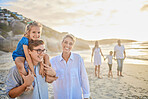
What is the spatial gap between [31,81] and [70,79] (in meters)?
0.99

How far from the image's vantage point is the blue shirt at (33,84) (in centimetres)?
142

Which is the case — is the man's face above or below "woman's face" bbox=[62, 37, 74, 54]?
below

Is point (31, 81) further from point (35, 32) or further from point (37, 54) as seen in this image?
point (35, 32)

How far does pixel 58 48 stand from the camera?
3000 cm

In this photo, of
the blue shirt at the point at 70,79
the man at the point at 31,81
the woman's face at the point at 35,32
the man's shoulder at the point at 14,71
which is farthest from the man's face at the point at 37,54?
the blue shirt at the point at 70,79

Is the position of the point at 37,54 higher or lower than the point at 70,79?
higher

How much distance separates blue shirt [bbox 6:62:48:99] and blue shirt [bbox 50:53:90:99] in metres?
0.65

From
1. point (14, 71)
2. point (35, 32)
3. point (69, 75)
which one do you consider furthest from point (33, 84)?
point (35, 32)

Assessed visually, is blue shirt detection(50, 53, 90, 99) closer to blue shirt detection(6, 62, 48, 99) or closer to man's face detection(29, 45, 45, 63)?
blue shirt detection(6, 62, 48, 99)

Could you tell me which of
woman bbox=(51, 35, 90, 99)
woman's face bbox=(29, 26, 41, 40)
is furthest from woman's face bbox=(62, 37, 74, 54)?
woman's face bbox=(29, 26, 41, 40)

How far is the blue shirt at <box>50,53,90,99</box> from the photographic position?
2.27m

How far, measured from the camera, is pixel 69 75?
228cm

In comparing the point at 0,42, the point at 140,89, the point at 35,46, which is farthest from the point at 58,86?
the point at 0,42

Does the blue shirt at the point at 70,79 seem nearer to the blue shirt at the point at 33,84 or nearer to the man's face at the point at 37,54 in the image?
the blue shirt at the point at 33,84
